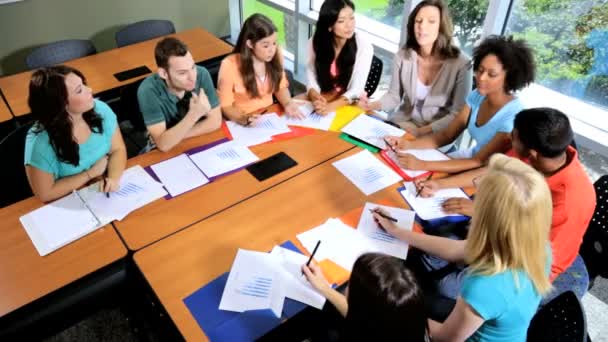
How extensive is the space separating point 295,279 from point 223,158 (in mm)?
848

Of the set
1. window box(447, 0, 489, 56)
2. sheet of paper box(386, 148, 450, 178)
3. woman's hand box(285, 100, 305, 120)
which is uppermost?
window box(447, 0, 489, 56)

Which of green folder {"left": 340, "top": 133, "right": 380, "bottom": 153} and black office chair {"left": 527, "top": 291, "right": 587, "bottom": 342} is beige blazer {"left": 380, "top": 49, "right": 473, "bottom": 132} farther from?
black office chair {"left": 527, "top": 291, "right": 587, "bottom": 342}

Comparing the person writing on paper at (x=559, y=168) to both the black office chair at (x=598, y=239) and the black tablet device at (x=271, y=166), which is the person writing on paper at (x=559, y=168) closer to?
the black office chair at (x=598, y=239)

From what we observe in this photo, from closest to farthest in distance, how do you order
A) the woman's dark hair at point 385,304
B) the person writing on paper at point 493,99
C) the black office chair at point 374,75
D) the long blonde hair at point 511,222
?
the woman's dark hair at point 385,304 < the long blonde hair at point 511,222 < the person writing on paper at point 493,99 < the black office chair at point 374,75

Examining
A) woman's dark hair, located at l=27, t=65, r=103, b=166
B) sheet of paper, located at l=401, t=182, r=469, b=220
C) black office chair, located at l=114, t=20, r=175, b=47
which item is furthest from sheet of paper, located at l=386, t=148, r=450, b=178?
black office chair, located at l=114, t=20, r=175, b=47

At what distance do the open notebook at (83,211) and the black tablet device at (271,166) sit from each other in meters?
0.44

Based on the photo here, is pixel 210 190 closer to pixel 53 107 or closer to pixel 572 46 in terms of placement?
pixel 53 107

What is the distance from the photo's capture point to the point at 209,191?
6.64 feet

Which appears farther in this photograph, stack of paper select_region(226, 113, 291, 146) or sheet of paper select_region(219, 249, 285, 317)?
stack of paper select_region(226, 113, 291, 146)

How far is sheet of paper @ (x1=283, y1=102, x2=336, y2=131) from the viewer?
Result: 2.50 meters

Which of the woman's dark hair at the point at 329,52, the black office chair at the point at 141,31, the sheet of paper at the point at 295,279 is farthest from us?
the black office chair at the point at 141,31

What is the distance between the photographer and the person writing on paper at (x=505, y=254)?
123 cm

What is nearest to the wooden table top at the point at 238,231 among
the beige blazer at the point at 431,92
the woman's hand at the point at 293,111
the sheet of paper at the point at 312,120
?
the sheet of paper at the point at 312,120

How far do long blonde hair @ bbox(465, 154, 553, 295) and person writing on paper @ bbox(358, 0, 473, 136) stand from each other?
1.39m
